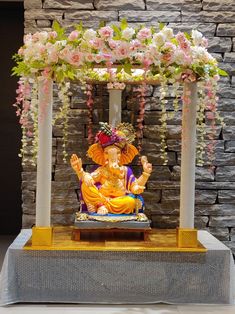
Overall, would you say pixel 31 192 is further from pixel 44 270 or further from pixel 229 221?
pixel 229 221

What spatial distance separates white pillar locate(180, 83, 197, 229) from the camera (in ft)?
13.8

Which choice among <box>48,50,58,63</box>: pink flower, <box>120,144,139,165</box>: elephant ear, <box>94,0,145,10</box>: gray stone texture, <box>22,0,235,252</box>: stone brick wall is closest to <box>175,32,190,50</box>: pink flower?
<box>48,50,58,63</box>: pink flower

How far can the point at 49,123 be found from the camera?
417 cm

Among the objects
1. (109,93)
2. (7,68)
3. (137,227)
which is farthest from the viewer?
(7,68)

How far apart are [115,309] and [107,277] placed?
23 centimetres

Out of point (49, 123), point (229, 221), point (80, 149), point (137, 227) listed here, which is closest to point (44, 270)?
point (137, 227)

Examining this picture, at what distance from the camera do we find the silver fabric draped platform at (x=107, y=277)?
159 inches

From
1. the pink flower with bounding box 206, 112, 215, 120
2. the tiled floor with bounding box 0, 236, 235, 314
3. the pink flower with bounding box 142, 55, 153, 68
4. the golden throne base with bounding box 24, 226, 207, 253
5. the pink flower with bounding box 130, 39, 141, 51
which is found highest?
the pink flower with bounding box 130, 39, 141, 51

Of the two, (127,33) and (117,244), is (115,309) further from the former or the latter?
(127,33)

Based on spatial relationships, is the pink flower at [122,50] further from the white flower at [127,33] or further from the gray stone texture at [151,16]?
the gray stone texture at [151,16]

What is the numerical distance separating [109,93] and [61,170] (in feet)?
2.71

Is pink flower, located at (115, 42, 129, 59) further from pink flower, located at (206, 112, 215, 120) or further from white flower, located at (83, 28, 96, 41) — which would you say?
pink flower, located at (206, 112, 215, 120)

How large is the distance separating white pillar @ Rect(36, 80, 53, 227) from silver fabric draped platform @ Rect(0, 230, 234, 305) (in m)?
0.29

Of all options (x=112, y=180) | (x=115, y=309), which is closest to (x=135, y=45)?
(x=112, y=180)
